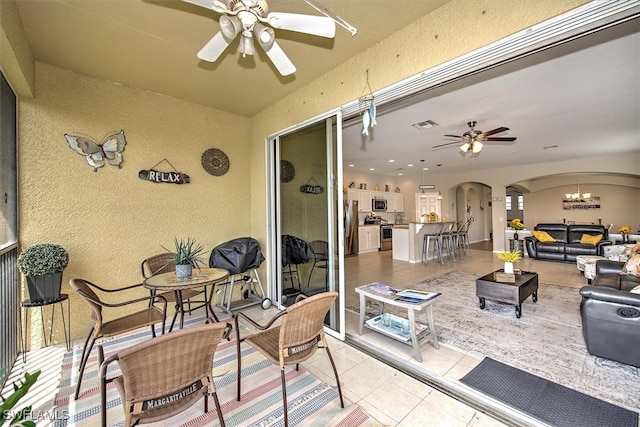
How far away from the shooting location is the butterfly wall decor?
2.96 m

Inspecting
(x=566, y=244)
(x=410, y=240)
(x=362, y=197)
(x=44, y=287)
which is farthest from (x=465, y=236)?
(x=44, y=287)

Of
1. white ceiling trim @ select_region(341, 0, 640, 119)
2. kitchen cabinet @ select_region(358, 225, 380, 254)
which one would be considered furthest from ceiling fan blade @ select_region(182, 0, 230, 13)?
kitchen cabinet @ select_region(358, 225, 380, 254)

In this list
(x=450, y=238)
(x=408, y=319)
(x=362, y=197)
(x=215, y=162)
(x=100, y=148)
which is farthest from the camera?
(x=362, y=197)

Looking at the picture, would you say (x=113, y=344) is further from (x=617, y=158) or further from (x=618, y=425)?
(x=617, y=158)

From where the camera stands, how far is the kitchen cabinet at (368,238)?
9084 mm

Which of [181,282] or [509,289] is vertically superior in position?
[181,282]

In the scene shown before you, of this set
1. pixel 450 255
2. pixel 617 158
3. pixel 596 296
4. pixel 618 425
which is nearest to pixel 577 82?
pixel 596 296

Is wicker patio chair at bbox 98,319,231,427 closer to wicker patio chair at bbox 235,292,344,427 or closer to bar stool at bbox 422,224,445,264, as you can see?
wicker patio chair at bbox 235,292,344,427

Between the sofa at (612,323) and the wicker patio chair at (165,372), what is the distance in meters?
3.11

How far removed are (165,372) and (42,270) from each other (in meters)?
2.18

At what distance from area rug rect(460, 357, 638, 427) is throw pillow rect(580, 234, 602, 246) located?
6702 mm

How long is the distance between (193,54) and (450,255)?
7959 mm

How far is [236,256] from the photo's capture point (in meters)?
3.51

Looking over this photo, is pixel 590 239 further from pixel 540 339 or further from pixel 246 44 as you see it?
pixel 246 44
